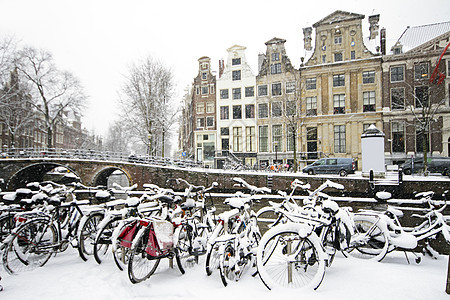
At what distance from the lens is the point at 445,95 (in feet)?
69.3

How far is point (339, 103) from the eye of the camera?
78.4ft

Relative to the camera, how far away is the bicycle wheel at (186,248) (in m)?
3.81

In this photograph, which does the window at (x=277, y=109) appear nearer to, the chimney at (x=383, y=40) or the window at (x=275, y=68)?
the window at (x=275, y=68)

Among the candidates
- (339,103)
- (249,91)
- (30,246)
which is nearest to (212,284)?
(30,246)

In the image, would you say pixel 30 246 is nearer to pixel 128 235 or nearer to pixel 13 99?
pixel 128 235

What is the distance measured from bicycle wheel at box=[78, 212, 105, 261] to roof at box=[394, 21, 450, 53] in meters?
26.4

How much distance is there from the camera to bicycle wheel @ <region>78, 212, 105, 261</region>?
169 inches

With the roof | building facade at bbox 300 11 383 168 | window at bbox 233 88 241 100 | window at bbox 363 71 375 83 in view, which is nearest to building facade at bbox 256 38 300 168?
building facade at bbox 300 11 383 168

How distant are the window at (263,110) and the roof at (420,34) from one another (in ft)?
39.3

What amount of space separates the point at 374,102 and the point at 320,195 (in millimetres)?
22492

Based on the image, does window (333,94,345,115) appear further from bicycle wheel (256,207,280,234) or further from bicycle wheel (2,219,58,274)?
bicycle wheel (2,219,58,274)

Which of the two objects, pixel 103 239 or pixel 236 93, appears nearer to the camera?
pixel 103 239

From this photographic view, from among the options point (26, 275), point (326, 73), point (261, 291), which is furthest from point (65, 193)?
point (326, 73)

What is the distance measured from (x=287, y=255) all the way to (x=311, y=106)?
23.2 meters
